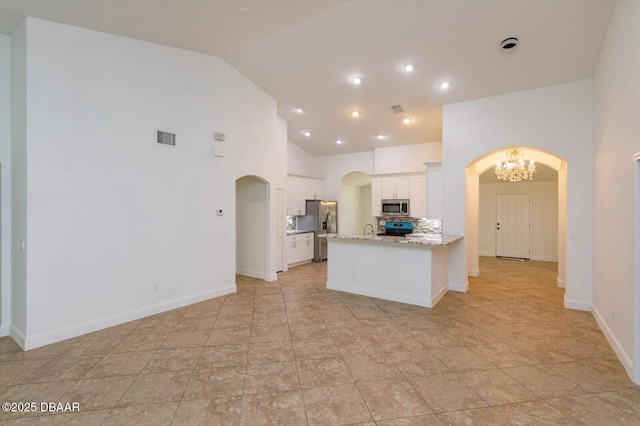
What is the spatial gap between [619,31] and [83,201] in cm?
637

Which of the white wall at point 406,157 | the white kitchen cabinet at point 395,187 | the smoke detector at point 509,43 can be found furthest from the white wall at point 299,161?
the smoke detector at point 509,43

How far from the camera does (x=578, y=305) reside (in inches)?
173

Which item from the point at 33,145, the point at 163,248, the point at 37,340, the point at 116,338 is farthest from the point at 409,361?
the point at 33,145

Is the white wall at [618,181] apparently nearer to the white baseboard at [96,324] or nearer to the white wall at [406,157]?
the white wall at [406,157]

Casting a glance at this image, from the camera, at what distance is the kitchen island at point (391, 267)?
4.47 metres

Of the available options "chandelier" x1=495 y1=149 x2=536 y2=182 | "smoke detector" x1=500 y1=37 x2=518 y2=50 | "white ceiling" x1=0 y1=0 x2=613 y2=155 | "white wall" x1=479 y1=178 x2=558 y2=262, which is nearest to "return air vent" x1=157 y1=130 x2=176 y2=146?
"white ceiling" x1=0 y1=0 x2=613 y2=155

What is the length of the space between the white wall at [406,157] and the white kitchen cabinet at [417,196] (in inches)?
9.3

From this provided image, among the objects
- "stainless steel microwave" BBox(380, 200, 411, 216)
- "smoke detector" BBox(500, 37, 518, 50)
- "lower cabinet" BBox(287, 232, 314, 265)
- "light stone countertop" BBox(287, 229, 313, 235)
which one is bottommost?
"lower cabinet" BBox(287, 232, 314, 265)

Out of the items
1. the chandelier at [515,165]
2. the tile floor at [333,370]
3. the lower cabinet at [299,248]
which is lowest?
the tile floor at [333,370]

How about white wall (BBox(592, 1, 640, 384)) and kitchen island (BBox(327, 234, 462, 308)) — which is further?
kitchen island (BBox(327, 234, 462, 308))

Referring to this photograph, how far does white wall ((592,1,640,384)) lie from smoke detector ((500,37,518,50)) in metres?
0.93

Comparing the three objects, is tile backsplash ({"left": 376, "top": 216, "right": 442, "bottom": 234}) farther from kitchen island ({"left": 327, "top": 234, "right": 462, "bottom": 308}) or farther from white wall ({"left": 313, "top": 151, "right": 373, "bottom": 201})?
kitchen island ({"left": 327, "top": 234, "right": 462, "bottom": 308})

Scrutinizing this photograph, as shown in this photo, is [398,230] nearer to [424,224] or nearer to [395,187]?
[424,224]

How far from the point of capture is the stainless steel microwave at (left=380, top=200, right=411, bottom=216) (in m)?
7.55
